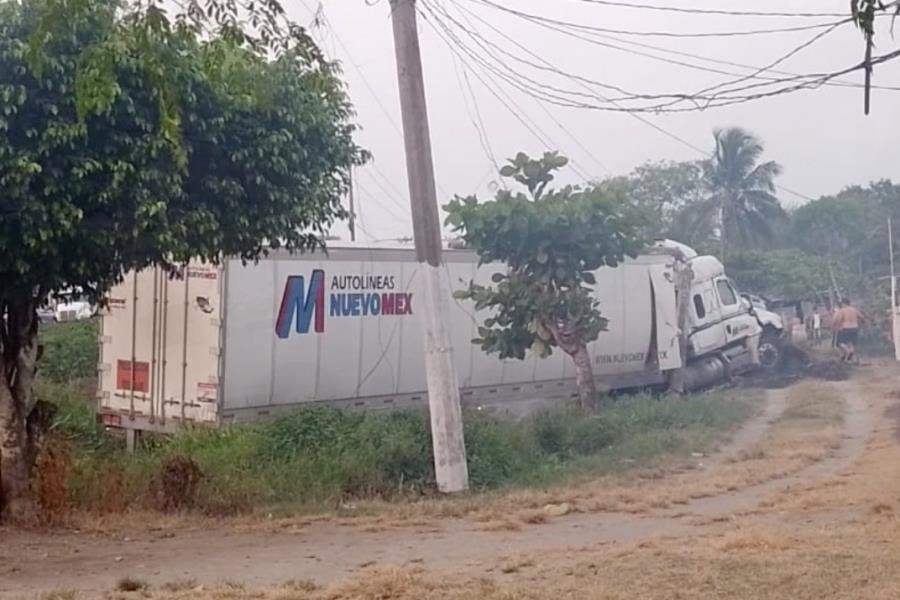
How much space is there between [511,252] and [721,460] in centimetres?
435

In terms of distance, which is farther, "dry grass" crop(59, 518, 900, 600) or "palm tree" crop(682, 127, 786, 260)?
"palm tree" crop(682, 127, 786, 260)

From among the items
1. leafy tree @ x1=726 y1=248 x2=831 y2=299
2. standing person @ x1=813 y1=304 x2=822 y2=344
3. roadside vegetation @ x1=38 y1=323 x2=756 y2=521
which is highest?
leafy tree @ x1=726 y1=248 x2=831 y2=299

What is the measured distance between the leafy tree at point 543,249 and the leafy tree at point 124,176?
247 inches

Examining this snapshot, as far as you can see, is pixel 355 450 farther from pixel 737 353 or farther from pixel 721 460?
pixel 737 353

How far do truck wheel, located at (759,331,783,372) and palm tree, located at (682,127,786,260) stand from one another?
22.2m

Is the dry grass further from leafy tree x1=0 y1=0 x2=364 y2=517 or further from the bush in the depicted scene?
the bush

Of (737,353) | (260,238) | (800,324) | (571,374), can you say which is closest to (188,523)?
(260,238)

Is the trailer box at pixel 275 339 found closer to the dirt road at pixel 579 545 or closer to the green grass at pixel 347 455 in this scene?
the green grass at pixel 347 455

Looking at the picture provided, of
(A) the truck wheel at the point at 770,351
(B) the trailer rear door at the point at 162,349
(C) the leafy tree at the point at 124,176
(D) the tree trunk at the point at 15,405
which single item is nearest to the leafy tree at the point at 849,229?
(A) the truck wheel at the point at 770,351

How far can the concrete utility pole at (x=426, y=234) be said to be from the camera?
488 inches

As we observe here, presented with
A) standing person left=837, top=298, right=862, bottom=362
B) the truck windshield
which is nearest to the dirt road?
the truck windshield

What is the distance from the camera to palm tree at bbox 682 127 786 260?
164 ft

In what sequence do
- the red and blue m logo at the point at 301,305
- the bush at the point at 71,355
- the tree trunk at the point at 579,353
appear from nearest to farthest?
1. the red and blue m logo at the point at 301,305
2. the tree trunk at the point at 579,353
3. the bush at the point at 71,355

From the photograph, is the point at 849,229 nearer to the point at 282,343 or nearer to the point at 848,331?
the point at 848,331
